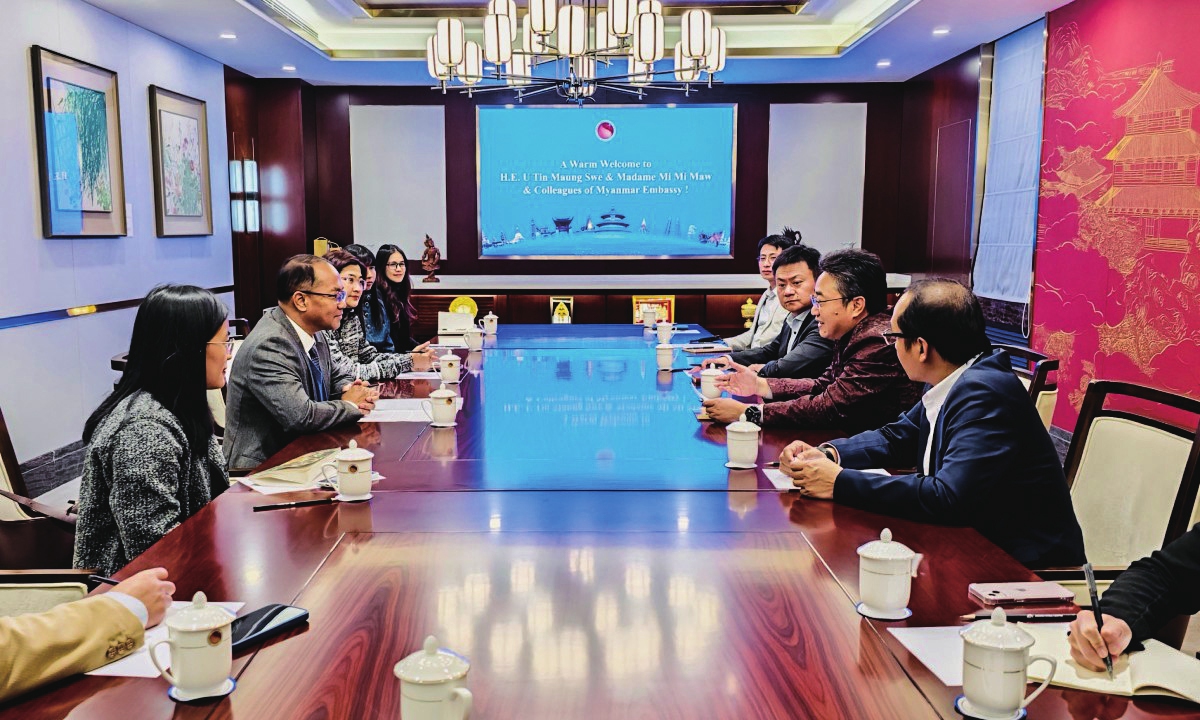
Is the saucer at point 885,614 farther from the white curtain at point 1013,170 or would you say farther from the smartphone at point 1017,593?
the white curtain at point 1013,170

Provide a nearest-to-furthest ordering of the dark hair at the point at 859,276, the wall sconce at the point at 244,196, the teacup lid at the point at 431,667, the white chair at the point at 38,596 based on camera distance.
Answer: the teacup lid at the point at 431,667 < the white chair at the point at 38,596 < the dark hair at the point at 859,276 < the wall sconce at the point at 244,196

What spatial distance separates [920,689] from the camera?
1.27 metres

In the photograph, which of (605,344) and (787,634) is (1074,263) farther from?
(787,634)

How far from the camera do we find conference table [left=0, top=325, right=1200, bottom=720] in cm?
124

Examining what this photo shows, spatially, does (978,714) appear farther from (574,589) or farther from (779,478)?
(779,478)

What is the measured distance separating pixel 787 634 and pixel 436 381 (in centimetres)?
265

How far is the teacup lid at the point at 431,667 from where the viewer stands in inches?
42.5

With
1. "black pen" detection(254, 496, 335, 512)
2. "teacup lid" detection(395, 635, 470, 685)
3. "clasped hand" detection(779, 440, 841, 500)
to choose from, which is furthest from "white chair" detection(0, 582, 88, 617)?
"clasped hand" detection(779, 440, 841, 500)

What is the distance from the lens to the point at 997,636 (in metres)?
1.17

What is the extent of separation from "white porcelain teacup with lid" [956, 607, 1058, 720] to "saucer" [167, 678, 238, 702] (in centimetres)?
92

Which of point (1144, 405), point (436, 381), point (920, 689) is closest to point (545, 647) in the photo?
point (920, 689)

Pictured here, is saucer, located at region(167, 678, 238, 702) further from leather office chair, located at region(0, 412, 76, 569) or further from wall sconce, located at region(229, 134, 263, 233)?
wall sconce, located at region(229, 134, 263, 233)

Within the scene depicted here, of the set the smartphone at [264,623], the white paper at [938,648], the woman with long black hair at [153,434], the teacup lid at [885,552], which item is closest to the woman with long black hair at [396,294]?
the woman with long black hair at [153,434]

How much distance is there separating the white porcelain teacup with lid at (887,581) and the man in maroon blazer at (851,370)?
1.44m
